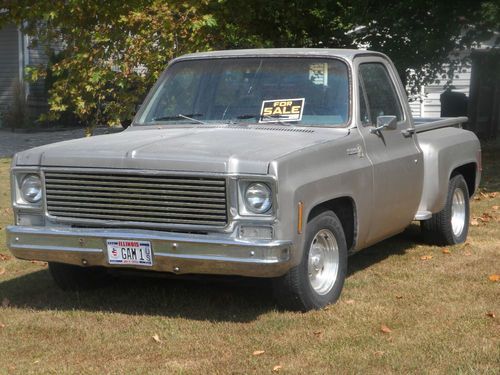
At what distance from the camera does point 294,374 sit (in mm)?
5586

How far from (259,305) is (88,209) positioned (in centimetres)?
139

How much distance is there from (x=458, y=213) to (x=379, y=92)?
2083 millimetres

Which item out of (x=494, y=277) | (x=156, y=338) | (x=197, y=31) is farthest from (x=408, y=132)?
(x=197, y=31)

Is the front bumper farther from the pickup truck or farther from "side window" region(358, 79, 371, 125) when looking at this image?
"side window" region(358, 79, 371, 125)

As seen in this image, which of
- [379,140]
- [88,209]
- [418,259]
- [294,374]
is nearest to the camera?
[294,374]

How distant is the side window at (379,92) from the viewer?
7.92m

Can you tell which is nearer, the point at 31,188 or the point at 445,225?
the point at 31,188

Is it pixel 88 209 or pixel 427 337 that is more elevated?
pixel 88 209

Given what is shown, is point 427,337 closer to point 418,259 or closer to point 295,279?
point 295,279

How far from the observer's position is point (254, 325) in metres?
6.62

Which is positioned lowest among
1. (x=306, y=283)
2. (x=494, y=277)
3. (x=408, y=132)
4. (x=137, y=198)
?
(x=494, y=277)

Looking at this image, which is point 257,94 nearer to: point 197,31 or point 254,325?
point 254,325

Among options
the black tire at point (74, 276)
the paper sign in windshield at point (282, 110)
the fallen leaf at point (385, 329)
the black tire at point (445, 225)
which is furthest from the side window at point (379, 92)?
the black tire at point (74, 276)

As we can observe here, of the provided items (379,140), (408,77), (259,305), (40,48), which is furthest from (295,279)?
(40,48)
